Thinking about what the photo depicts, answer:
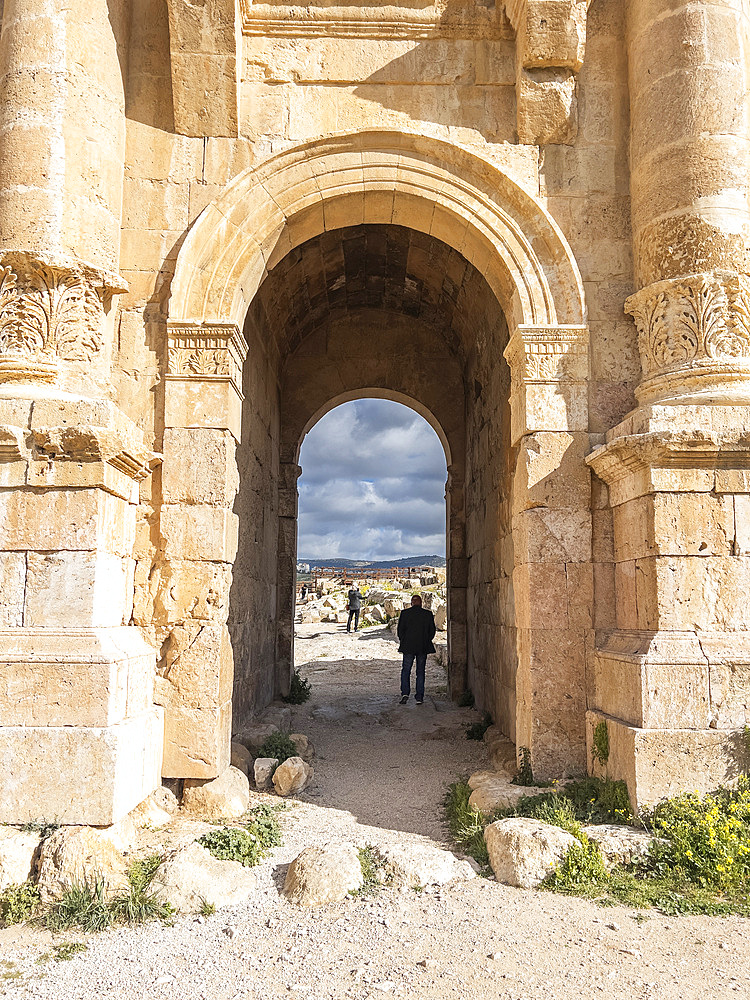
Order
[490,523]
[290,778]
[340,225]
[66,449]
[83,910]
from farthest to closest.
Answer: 1. [490,523]
2. [340,225]
3. [290,778]
4. [66,449]
5. [83,910]

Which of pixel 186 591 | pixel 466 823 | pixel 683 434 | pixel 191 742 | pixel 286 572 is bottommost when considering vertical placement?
pixel 466 823

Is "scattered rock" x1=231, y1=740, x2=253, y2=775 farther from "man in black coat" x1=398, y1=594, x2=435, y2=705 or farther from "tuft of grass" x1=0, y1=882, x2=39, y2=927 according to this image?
"man in black coat" x1=398, y1=594, x2=435, y2=705

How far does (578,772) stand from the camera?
16.8ft

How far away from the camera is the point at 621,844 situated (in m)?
4.07

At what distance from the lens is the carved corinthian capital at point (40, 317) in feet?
15.6

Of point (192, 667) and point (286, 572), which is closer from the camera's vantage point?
point (192, 667)

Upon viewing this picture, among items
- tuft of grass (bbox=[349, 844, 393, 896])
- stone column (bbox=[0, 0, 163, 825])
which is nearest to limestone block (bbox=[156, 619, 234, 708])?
stone column (bbox=[0, 0, 163, 825])

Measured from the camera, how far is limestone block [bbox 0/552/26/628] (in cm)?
438

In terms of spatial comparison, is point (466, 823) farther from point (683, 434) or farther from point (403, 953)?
point (683, 434)

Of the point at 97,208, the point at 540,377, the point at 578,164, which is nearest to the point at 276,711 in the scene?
the point at 540,377

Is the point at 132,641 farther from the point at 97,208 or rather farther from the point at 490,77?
the point at 490,77

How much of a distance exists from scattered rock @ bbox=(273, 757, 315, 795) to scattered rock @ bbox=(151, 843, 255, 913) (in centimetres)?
154

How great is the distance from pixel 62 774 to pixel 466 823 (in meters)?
2.42

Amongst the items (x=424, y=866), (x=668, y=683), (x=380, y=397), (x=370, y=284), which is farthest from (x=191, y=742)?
(x=380, y=397)
